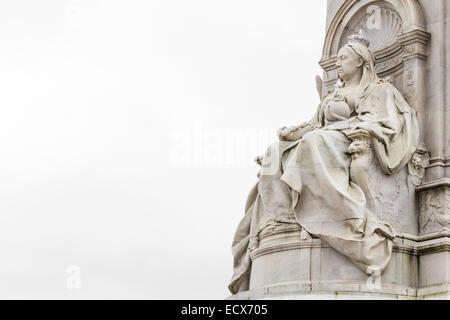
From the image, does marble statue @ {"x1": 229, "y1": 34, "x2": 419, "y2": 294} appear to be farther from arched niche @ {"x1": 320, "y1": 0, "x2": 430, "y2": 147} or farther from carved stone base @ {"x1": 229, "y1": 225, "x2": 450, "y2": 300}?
arched niche @ {"x1": 320, "y1": 0, "x2": 430, "y2": 147}

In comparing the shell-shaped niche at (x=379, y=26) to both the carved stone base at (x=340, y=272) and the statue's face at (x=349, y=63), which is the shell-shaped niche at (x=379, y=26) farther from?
the carved stone base at (x=340, y=272)

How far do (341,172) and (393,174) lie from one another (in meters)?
0.93

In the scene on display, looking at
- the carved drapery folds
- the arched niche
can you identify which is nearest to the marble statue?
the carved drapery folds

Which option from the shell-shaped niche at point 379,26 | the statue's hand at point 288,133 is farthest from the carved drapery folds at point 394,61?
the statue's hand at point 288,133

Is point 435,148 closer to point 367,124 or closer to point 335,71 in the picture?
point 367,124

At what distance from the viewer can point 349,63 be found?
21109mm

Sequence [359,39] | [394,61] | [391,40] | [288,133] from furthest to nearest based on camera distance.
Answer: [359,39] < [391,40] < [394,61] < [288,133]

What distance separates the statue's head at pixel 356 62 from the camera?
68.9ft

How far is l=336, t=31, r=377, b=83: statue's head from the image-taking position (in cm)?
2102

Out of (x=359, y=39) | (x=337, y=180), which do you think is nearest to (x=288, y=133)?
(x=337, y=180)

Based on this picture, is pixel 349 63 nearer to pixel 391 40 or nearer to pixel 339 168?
pixel 391 40

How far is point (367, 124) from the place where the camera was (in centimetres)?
1984

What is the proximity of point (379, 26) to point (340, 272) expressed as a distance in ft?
16.3

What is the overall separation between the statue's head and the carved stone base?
295cm
